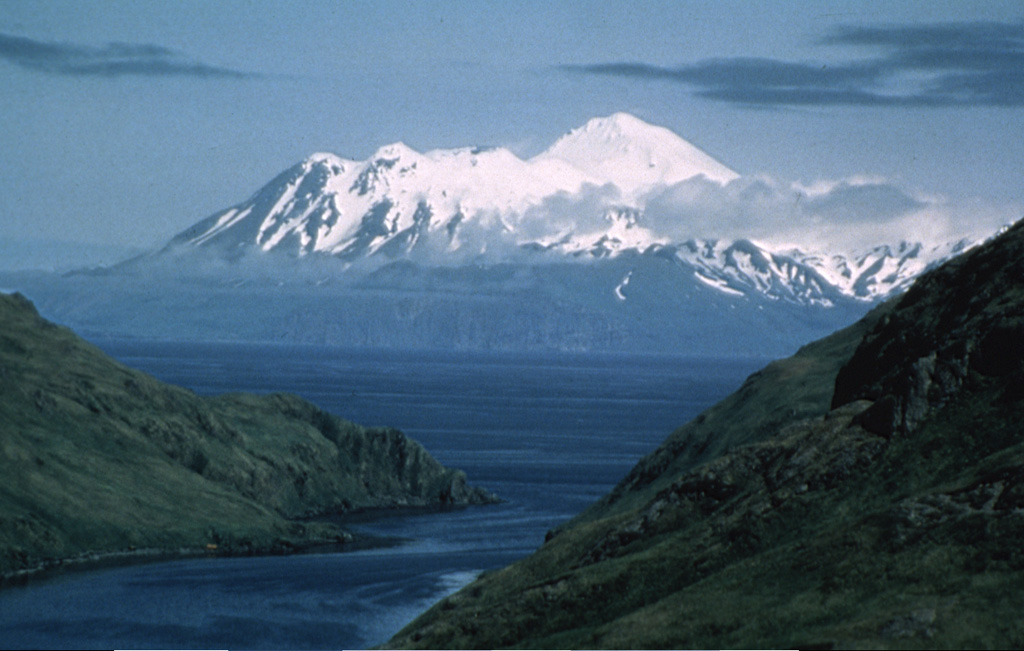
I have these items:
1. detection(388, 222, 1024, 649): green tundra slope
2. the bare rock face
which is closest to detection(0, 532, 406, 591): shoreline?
detection(388, 222, 1024, 649): green tundra slope

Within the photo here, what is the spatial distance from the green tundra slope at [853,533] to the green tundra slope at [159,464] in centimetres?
7370

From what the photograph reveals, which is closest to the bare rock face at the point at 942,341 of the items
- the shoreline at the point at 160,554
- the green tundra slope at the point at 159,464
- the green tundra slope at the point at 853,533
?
the green tundra slope at the point at 853,533

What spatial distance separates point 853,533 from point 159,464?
396ft

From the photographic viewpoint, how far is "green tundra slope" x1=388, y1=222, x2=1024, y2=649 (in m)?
45.7

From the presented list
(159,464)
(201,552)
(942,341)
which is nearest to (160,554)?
(201,552)

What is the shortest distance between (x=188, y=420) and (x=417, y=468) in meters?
37.6

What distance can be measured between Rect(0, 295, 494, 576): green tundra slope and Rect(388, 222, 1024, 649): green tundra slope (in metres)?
73.7

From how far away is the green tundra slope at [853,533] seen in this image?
4569 centimetres

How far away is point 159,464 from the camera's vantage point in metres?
159

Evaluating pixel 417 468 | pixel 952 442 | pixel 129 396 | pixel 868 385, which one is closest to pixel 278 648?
pixel 868 385

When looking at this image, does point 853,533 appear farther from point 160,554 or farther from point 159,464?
point 159,464

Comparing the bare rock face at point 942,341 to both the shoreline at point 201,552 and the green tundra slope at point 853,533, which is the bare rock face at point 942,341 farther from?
the shoreline at point 201,552

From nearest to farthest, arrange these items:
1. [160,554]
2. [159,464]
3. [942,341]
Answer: [942,341], [160,554], [159,464]

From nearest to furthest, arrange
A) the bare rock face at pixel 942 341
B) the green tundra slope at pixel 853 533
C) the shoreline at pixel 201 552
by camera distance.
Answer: the green tundra slope at pixel 853 533 < the bare rock face at pixel 942 341 < the shoreline at pixel 201 552
